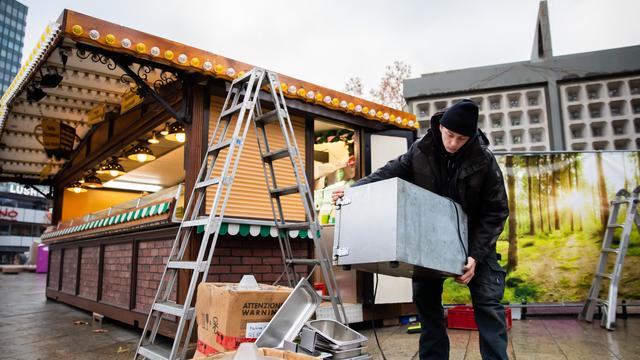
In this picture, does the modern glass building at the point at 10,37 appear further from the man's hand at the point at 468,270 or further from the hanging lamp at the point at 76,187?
the man's hand at the point at 468,270

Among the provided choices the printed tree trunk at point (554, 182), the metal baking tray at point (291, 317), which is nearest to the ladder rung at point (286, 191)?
the metal baking tray at point (291, 317)

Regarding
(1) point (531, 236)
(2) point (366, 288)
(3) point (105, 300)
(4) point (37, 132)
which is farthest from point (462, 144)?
(4) point (37, 132)

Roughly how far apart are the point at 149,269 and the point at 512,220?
584 centimetres

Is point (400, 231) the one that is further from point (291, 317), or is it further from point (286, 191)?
point (286, 191)

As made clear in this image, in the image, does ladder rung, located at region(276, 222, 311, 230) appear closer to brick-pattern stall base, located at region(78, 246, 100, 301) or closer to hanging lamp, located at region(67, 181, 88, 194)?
brick-pattern stall base, located at region(78, 246, 100, 301)

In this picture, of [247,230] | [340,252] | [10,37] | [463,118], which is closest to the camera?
[463,118]

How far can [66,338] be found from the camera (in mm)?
5324

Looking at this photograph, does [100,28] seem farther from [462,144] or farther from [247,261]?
[462,144]

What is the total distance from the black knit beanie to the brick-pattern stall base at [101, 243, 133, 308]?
5371mm

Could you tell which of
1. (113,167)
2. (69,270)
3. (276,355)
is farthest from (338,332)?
(69,270)

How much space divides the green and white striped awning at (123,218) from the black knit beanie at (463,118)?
3.58 metres

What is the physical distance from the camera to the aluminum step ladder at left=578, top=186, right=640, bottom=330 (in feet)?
19.2

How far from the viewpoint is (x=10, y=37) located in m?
134

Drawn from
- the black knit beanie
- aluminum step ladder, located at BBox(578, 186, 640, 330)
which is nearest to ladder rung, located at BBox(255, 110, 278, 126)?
the black knit beanie
